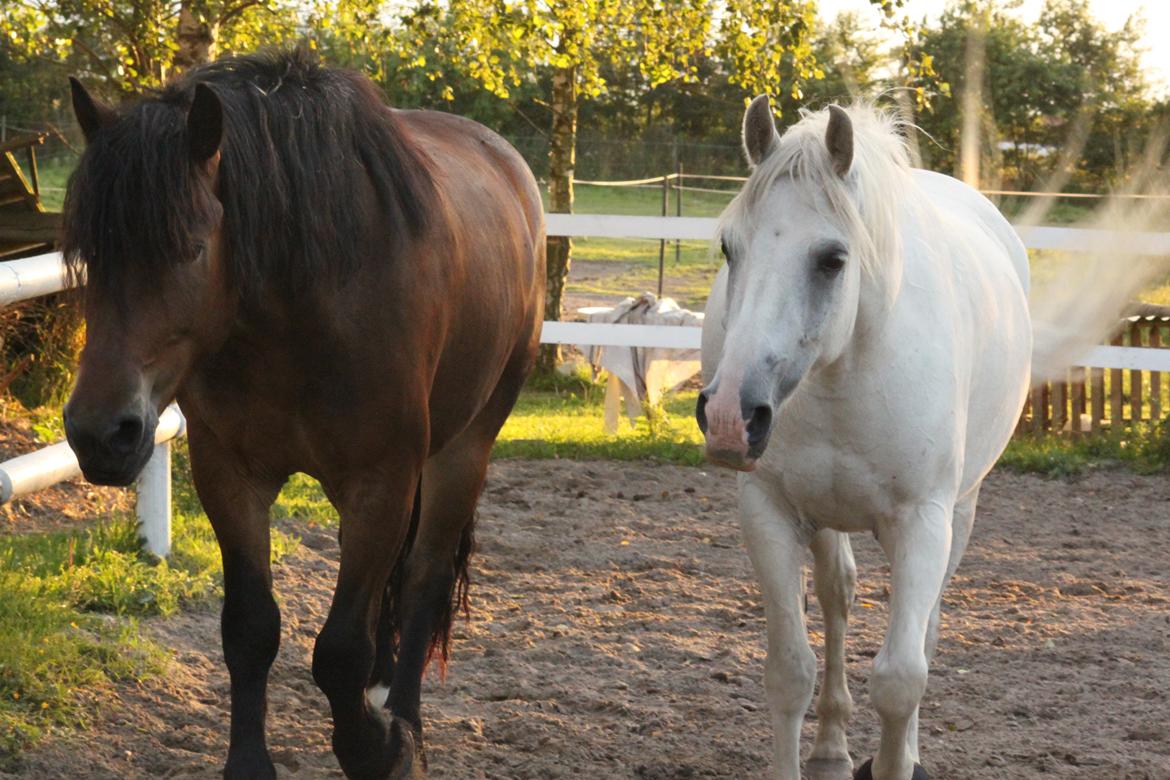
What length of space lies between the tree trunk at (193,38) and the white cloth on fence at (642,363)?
3.35 m

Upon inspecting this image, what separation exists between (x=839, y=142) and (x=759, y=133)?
A: 8.0 inches

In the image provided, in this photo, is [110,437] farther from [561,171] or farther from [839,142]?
[561,171]

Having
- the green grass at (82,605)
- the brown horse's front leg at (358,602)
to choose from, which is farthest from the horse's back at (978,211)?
the green grass at (82,605)

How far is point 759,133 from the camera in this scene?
116 inches

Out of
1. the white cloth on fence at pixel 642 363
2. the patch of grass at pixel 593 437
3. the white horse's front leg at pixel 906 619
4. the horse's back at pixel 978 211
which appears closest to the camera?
the white horse's front leg at pixel 906 619

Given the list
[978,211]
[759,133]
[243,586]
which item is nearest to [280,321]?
[243,586]

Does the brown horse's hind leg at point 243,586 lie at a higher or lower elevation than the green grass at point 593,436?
higher

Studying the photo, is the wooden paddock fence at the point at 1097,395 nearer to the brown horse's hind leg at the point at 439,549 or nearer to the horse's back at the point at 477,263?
the horse's back at the point at 477,263

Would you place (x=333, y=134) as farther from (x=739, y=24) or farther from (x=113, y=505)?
(x=739, y=24)

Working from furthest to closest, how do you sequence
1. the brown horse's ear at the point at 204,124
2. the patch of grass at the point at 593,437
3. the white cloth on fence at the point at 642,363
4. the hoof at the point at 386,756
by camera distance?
the white cloth on fence at the point at 642,363, the patch of grass at the point at 593,437, the hoof at the point at 386,756, the brown horse's ear at the point at 204,124

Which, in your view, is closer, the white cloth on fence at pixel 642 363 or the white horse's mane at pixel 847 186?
the white horse's mane at pixel 847 186

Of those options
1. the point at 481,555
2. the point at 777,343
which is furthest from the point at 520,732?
the point at 481,555

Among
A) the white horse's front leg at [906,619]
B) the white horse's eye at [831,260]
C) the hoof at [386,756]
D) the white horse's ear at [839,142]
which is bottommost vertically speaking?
the hoof at [386,756]

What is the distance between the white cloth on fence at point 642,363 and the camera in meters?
9.24
